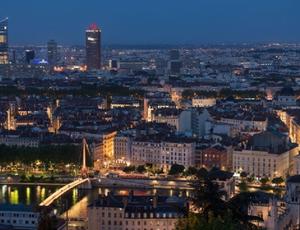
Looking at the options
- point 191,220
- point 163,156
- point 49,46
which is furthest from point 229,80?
point 191,220

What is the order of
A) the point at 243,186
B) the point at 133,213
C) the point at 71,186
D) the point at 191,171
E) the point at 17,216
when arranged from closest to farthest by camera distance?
the point at 133,213 → the point at 17,216 → the point at 71,186 → the point at 243,186 → the point at 191,171

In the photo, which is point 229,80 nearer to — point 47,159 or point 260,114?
point 260,114

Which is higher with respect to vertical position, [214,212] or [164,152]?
[214,212]

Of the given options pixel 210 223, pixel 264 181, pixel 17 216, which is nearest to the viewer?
pixel 210 223

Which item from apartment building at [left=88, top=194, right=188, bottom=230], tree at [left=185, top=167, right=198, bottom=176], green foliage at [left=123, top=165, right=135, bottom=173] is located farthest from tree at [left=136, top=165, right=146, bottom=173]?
apartment building at [left=88, top=194, right=188, bottom=230]

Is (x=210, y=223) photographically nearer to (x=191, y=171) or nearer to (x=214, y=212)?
(x=214, y=212)

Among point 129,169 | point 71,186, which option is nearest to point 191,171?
point 129,169

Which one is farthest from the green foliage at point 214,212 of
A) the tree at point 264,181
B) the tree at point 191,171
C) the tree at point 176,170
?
the tree at point 176,170

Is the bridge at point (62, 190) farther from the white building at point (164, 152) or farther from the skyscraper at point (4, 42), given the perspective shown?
the skyscraper at point (4, 42)
